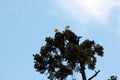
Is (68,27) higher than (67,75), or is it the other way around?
(68,27)

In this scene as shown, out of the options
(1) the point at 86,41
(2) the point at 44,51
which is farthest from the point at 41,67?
(1) the point at 86,41

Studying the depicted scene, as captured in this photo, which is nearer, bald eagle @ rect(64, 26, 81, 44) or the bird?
bald eagle @ rect(64, 26, 81, 44)

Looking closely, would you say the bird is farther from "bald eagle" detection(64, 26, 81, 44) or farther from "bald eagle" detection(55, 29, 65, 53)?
"bald eagle" detection(64, 26, 81, 44)

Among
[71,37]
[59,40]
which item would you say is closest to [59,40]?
[59,40]

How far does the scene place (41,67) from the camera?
56.3m

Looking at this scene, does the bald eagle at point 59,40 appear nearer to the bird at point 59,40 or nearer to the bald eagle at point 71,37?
the bird at point 59,40

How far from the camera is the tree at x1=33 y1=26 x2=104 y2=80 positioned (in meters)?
53.7

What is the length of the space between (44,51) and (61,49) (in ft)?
5.62

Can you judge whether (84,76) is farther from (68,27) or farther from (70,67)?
(68,27)

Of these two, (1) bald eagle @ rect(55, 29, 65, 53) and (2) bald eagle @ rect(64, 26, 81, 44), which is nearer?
(2) bald eagle @ rect(64, 26, 81, 44)

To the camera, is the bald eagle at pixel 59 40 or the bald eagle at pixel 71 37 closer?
the bald eagle at pixel 71 37

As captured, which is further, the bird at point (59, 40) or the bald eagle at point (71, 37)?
the bird at point (59, 40)

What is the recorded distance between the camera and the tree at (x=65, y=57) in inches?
2112

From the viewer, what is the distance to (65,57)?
54312 mm
